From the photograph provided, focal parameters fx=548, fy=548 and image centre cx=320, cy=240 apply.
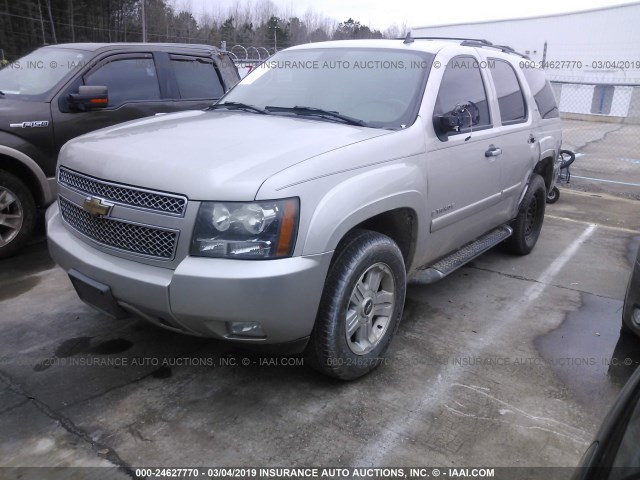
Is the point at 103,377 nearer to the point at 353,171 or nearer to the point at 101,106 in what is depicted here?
the point at 353,171

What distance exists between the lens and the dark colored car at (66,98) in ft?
16.2

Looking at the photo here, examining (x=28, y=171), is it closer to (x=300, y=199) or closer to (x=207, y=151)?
(x=207, y=151)

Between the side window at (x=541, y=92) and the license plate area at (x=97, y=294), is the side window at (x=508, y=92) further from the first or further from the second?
the license plate area at (x=97, y=294)

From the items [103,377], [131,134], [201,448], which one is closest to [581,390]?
[201,448]

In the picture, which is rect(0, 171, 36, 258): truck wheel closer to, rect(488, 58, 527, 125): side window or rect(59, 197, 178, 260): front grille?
rect(59, 197, 178, 260): front grille

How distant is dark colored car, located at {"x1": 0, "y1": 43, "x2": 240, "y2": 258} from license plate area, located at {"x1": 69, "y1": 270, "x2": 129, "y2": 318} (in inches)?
94.7

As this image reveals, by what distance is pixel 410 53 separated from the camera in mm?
3982

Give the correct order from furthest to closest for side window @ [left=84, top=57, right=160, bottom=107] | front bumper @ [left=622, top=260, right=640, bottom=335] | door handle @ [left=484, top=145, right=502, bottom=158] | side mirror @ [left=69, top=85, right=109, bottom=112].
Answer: side window @ [left=84, top=57, right=160, bottom=107], side mirror @ [left=69, top=85, right=109, bottom=112], door handle @ [left=484, top=145, right=502, bottom=158], front bumper @ [left=622, top=260, right=640, bottom=335]

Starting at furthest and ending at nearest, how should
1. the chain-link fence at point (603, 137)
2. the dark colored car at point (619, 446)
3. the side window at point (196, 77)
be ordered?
the chain-link fence at point (603, 137) → the side window at point (196, 77) → the dark colored car at point (619, 446)

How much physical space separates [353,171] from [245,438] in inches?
58.5

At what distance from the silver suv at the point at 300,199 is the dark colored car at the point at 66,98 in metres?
1.79

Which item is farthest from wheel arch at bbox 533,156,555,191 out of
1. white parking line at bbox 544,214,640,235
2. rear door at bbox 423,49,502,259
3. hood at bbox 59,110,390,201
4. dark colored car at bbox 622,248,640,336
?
hood at bbox 59,110,390,201

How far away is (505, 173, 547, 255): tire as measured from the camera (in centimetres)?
541

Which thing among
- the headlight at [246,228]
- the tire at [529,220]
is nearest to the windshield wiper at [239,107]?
the headlight at [246,228]
